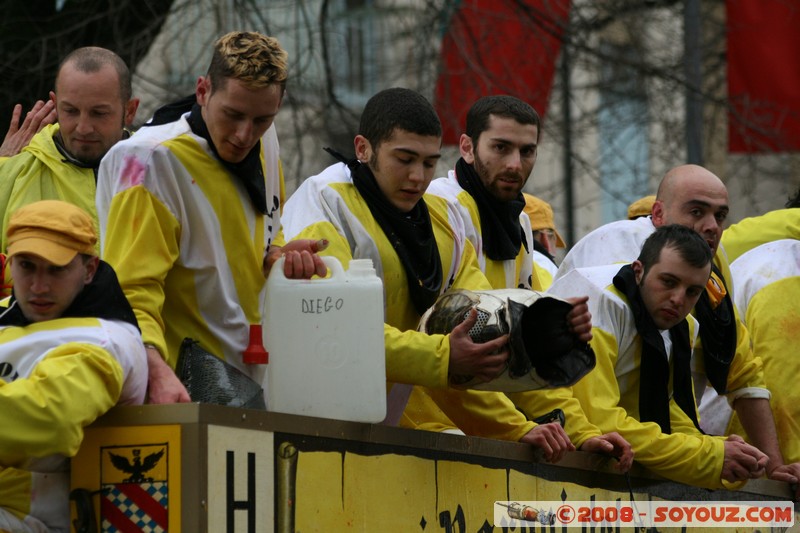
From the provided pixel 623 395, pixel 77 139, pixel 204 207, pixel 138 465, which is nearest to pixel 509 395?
pixel 623 395

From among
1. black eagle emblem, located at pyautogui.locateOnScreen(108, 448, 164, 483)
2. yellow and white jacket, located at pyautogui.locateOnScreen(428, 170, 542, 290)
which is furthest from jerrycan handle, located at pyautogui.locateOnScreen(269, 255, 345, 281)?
yellow and white jacket, located at pyautogui.locateOnScreen(428, 170, 542, 290)

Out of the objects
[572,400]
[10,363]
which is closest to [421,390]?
[572,400]

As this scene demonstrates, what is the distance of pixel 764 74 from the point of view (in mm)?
12117

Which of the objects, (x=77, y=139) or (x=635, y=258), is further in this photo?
(x=635, y=258)

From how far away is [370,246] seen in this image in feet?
18.6

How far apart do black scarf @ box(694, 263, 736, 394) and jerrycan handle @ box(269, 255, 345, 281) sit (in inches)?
99.9

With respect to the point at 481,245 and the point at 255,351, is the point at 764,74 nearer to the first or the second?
the point at 481,245

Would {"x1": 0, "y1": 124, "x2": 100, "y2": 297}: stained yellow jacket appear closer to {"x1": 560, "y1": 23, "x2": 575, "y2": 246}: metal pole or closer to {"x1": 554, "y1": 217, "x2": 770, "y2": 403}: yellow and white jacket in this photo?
{"x1": 554, "y1": 217, "x2": 770, "y2": 403}: yellow and white jacket

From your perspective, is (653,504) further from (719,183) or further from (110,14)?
(110,14)

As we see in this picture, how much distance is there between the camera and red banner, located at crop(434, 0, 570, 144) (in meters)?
11.1

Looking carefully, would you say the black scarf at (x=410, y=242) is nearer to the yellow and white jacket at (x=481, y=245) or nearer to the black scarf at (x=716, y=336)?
the yellow and white jacket at (x=481, y=245)

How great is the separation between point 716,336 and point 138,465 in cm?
360

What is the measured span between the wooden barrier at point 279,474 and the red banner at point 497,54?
18.6 feet

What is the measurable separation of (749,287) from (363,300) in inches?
138
